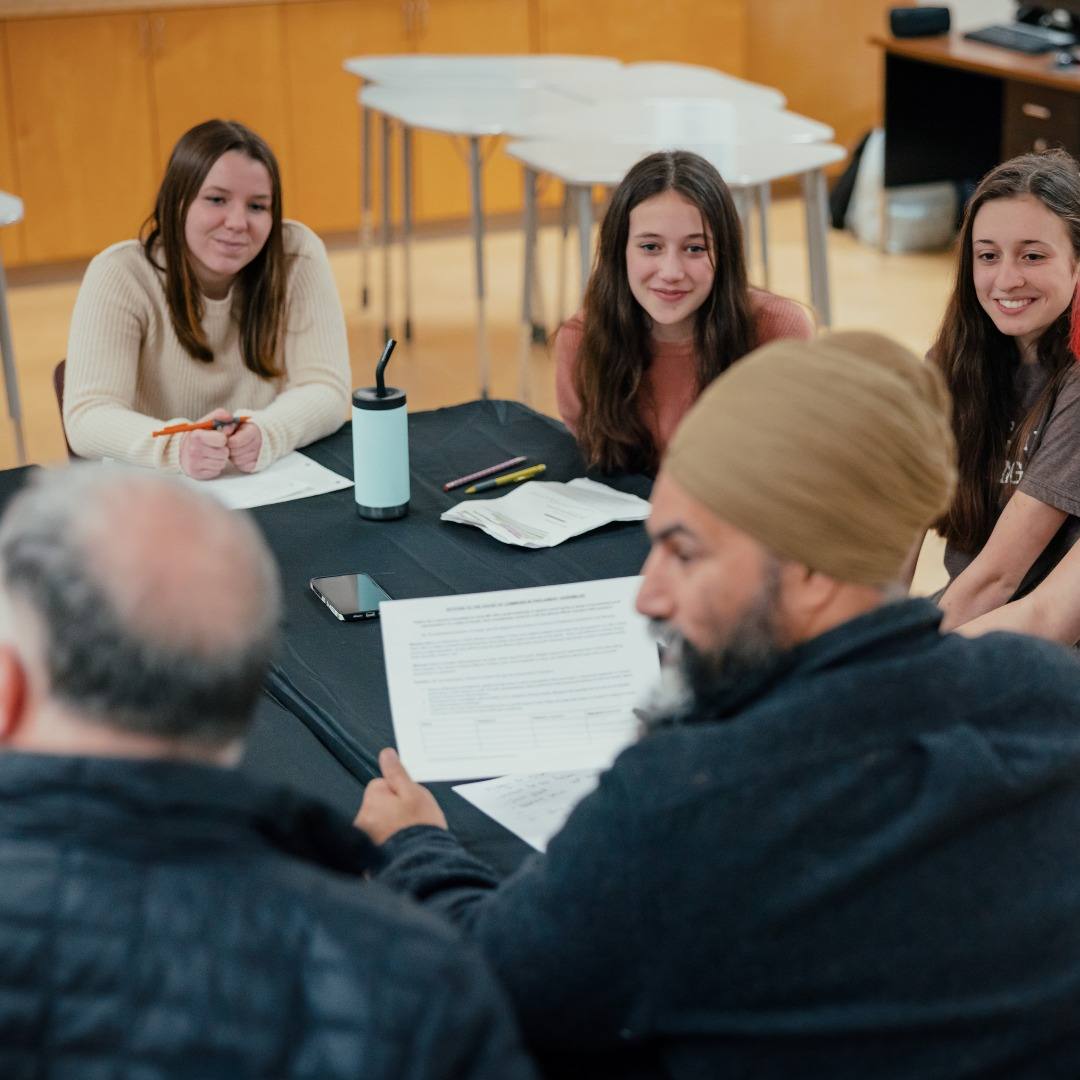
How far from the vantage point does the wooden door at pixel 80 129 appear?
5.61 m

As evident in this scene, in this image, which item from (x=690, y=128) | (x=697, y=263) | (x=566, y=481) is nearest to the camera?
(x=566, y=481)

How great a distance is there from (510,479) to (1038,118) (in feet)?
12.1

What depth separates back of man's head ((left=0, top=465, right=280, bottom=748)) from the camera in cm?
89

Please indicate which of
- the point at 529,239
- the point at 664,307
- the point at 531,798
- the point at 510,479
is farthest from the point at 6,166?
the point at 531,798

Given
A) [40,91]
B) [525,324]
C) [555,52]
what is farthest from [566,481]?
[555,52]

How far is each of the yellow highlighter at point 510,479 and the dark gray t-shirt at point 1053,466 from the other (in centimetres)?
64

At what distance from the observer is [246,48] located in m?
5.91

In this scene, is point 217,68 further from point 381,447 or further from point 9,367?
point 381,447

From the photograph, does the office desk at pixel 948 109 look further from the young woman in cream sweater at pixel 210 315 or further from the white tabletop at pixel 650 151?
the young woman in cream sweater at pixel 210 315

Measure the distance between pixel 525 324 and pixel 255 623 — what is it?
12.3 feet

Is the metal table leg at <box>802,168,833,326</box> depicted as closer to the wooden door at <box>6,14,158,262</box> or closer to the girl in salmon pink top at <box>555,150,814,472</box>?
the girl in salmon pink top at <box>555,150,814,472</box>

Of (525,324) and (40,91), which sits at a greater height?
(40,91)

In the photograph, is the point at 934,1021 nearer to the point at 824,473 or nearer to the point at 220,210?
the point at 824,473

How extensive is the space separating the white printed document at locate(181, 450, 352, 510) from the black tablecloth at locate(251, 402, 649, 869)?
3cm
